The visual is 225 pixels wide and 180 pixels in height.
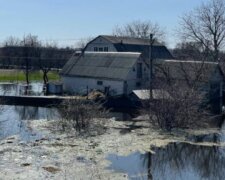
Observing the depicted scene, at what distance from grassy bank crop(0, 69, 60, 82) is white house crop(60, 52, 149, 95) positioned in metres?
17.1

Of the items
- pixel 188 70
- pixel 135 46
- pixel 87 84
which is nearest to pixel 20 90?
pixel 87 84

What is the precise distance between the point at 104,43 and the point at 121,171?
4324cm

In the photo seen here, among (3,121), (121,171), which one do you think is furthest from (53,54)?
(121,171)

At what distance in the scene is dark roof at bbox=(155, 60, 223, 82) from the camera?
3753 centimetres

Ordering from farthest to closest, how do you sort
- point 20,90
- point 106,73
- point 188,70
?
1. point 20,90
2. point 106,73
3. point 188,70

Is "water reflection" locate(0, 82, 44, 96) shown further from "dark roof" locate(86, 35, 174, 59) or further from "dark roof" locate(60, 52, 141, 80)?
"dark roof" locate(86, 35, 174, 59)

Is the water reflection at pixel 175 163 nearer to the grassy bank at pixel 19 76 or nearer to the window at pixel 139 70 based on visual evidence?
the window at pixel 139 70

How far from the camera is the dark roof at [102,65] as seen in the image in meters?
39.5

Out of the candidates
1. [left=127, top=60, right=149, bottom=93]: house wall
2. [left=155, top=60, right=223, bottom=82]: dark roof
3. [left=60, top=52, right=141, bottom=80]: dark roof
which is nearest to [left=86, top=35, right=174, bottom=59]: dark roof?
[left=60, top=52, right=141, bottom=80]: dark roof

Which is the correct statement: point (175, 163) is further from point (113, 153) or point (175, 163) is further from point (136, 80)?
point (136, 80)

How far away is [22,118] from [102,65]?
14.0 meters

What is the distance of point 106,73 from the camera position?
4016 centimetres

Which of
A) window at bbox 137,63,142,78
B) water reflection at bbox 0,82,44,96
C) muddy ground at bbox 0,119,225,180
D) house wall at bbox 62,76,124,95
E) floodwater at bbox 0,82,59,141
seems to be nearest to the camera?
muddy ground at bbox 0,119,225,180

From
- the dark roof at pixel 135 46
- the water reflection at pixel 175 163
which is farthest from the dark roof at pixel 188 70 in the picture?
the water reflection at pixel 175 163
